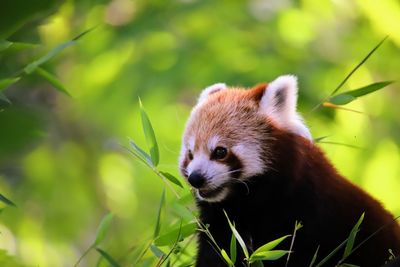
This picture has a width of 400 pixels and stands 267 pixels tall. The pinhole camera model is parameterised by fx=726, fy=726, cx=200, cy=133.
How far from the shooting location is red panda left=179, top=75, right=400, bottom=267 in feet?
7.13

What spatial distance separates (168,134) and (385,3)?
1.75m

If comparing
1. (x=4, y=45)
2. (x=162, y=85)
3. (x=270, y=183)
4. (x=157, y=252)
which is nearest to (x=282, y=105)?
(x=270, y=183)

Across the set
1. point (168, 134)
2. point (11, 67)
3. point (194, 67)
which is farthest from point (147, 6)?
point (11, 67)

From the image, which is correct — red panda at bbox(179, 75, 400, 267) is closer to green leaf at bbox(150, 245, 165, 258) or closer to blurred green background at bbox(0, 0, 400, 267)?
green leaf at bbox(150, 245, 165, 258)

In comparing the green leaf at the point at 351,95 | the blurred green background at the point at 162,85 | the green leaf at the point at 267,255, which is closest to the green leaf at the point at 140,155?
the green leaf at the point at 267,255

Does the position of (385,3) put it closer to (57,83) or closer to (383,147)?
(383,147)

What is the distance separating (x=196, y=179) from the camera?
2295 mm

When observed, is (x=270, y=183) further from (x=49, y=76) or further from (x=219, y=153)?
(x=49, y=76)

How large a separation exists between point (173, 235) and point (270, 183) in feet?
1.77

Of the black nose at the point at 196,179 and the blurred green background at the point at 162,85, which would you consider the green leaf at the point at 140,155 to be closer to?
the black nose at the point at 196,179

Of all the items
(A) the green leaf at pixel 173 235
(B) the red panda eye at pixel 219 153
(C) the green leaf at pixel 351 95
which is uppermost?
(C) the green leaf at pixel 351 95

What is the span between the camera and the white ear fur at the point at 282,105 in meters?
2.46

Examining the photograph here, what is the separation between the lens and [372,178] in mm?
4676

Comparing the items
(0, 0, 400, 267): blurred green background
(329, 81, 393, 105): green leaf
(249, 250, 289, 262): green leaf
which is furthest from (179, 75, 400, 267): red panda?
(0, 0, 400, 267): blurred green background
